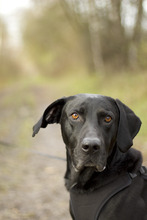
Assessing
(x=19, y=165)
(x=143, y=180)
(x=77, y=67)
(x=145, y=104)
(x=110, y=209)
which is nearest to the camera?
(x=110, y=209)

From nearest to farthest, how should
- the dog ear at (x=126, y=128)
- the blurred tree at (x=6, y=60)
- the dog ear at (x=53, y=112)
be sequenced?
the dog ear at (x=126, y=128), the dog ear at (x=53, y=112), the blurred tree at (x=6, y=60)

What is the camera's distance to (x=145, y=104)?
9.38 m

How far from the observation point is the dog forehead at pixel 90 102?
3137 millimetres

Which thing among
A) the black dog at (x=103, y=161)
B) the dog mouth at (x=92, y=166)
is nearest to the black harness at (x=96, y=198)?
the black dog at (x=103, y=161)

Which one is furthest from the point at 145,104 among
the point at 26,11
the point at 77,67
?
the point at 26,11

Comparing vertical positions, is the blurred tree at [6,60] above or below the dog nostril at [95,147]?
below

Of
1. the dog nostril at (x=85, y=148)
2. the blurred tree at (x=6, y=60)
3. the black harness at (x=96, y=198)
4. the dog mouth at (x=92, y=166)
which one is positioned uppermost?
the dog nostril at (x=85, y=148)

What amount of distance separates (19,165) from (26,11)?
34785 mm

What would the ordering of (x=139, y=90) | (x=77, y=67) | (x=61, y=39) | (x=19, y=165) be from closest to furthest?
1. (x=19, y=165)
2. (x=139, y=90)
3. (x=77, y=67)
4. (x=61, y=39)

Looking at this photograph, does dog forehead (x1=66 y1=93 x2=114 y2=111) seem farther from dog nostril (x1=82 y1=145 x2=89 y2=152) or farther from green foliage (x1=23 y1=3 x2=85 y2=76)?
green foliage (x1=23 y1=3 x2=85 y2=76)

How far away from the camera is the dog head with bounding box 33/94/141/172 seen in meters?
2.82

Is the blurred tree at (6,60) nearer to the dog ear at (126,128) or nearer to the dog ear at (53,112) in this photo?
the dog ear at (53,112)

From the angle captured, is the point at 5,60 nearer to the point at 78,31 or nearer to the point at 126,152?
the point at 78,31

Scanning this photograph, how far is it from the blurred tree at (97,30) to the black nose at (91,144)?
12.3m
